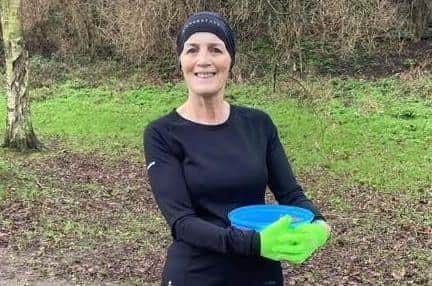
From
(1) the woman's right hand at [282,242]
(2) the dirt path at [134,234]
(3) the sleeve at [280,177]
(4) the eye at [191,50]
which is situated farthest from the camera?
(2) the dirt path at [134,234]

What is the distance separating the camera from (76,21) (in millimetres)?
17531

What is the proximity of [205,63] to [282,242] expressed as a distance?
55 centimetres

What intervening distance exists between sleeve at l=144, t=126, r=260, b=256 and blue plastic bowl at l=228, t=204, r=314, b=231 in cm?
5

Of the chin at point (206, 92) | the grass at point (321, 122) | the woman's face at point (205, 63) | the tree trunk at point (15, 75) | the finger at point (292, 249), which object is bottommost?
the grass at point (321, 122)

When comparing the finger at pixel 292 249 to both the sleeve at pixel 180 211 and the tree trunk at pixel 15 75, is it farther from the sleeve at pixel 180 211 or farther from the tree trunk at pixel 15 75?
the tree trunk at pixel 15 75

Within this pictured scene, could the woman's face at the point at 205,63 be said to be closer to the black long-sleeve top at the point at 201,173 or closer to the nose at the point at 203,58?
the nose at the point at 203,58

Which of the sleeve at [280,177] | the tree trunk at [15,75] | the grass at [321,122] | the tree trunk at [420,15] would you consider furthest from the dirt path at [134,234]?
the tree trunk at [420,15]

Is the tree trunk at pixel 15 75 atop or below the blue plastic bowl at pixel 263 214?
below

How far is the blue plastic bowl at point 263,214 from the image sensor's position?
195cm

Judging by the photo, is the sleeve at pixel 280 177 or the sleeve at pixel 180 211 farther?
the sleeve at pixel 280 177

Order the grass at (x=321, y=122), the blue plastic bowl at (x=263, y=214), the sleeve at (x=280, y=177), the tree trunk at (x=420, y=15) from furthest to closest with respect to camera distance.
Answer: the tree trunk at (x=420, y=15)
the grass at (x=321, y=122)
the sleeve at (x=280, y=177)
the blue plastic bowl at (x=263, y=214)

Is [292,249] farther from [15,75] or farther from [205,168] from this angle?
[15,75]

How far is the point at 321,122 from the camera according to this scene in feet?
38.7

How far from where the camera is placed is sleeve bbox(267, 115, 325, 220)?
2.16 meters
